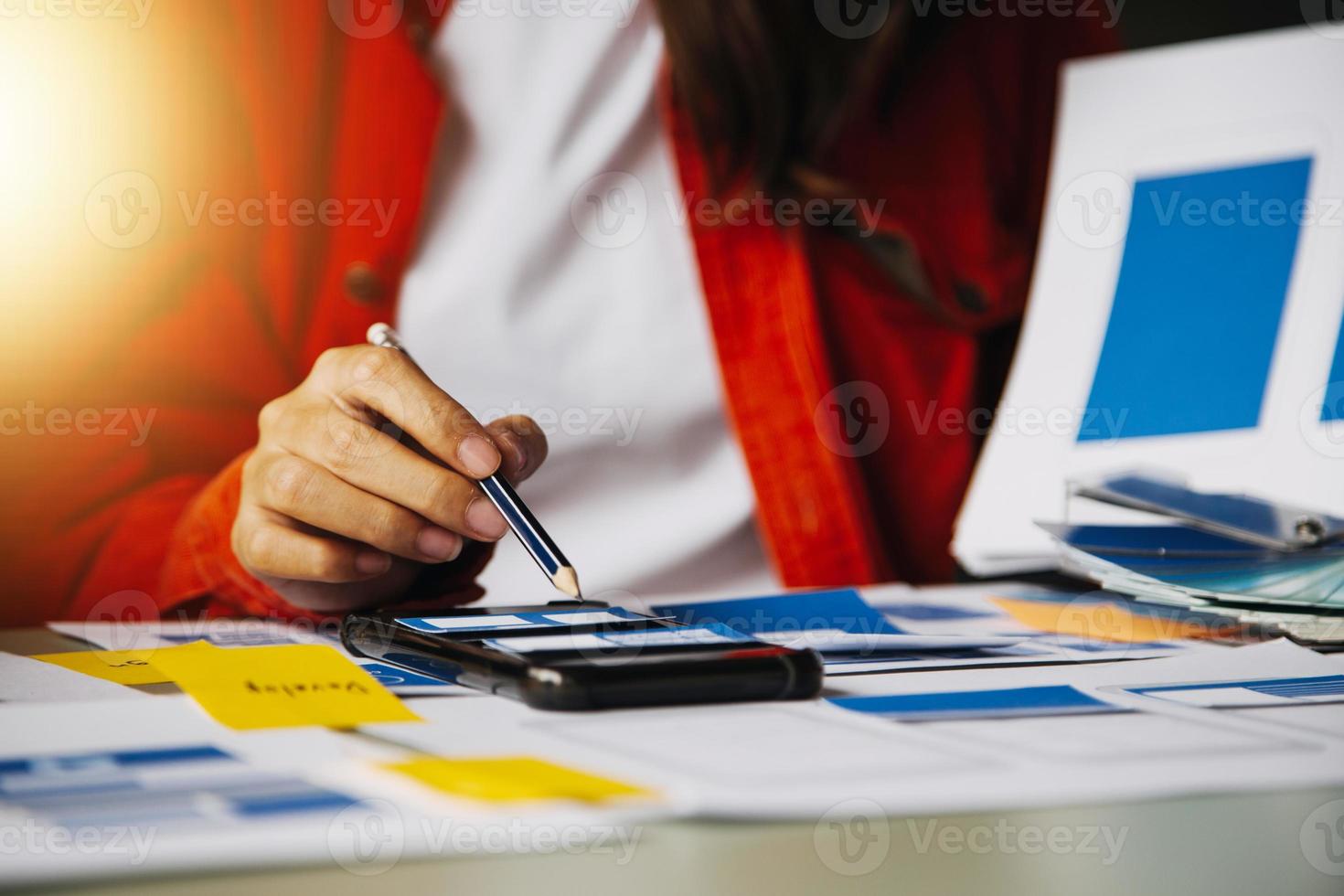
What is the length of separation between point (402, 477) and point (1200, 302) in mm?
493

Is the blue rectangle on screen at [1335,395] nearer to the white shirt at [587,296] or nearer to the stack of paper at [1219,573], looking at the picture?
the stack of paper at [1219,573]

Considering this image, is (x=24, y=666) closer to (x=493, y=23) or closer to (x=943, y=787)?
(x=943, y=787)

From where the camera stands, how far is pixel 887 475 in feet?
3.44

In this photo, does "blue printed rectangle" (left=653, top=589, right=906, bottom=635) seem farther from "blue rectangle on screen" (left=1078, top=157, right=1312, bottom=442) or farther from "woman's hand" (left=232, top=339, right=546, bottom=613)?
"blue rectangle on screen" (left=1078, top=157, right=1312, bottom=442)

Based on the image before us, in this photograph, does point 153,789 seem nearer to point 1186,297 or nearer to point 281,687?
point 281,687

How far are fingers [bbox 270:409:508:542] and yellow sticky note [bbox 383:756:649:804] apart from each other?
0.70ft

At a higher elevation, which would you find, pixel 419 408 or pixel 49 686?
pixel 419 408

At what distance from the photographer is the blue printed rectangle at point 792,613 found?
55cm

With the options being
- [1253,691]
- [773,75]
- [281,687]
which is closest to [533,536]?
[281,687]

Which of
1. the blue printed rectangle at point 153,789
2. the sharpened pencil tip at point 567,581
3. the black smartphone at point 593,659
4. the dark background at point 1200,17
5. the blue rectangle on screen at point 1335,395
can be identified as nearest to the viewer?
the blue printed rectangle at point 153,789

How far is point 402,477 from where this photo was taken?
529 millimetres

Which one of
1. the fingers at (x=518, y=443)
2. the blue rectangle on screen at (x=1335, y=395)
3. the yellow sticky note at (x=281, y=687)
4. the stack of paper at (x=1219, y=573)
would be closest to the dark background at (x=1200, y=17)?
the blue rectangle on screen at (x=1335, y=395)

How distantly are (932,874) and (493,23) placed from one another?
2.83 ft

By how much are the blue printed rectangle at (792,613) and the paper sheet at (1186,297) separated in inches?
6.5
